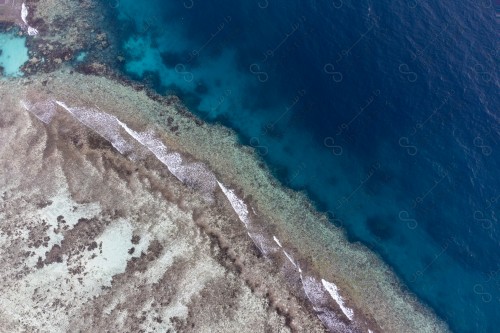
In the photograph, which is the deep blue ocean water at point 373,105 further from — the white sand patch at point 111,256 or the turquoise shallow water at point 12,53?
the white sand patch at point 111,256

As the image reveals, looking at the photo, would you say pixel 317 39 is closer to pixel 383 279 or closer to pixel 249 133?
pixel 249 133

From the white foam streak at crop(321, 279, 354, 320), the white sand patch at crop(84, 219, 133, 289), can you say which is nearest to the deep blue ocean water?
the white foam streak at crop(321, 279, 354, 320)

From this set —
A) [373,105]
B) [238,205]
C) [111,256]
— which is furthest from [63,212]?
[373,105]

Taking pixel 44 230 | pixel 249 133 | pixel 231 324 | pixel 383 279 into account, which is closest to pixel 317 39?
pixel 249 133

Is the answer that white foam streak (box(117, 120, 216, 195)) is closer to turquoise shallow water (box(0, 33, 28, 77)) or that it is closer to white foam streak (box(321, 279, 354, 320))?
turquoise shallow water (box(0, 33, 28, 77))

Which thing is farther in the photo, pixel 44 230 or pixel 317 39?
pixel 317 39

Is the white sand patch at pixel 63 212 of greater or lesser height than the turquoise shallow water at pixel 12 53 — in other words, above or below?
below

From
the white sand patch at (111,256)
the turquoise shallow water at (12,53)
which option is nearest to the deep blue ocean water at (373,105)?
the turquoise shallow water at (12,53)
